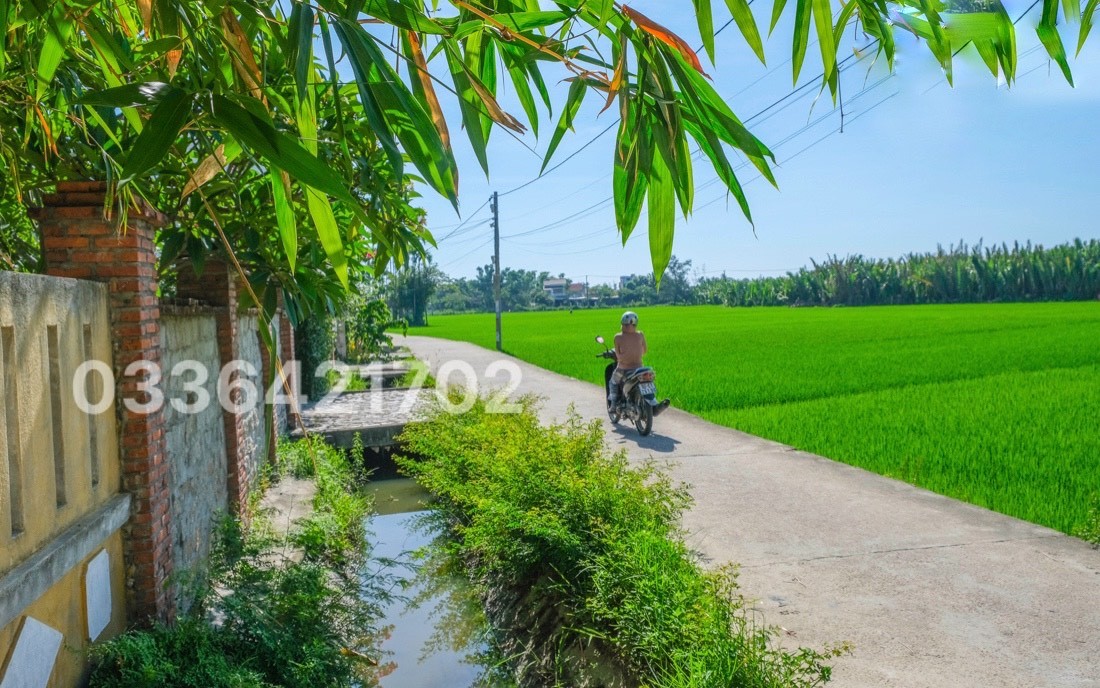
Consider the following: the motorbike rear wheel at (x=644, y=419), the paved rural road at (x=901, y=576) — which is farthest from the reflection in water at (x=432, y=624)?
the motorbike rear wheel at (x=644, y=419)

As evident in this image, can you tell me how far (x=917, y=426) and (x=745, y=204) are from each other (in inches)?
351

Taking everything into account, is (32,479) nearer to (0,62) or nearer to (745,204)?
(0,62)

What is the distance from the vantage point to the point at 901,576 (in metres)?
4.37

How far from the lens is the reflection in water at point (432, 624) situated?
4613mm

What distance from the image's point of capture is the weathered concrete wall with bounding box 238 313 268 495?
247 inches

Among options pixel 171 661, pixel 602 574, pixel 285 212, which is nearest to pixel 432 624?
pixel 602 574

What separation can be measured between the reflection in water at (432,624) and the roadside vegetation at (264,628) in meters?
0.17

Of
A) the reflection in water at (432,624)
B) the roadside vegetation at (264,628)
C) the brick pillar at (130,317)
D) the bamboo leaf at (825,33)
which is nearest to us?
the bamboo leaf at (825,33)

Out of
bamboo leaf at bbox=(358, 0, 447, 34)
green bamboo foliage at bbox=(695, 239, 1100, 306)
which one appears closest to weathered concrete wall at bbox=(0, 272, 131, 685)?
bamboo leaf at bbox=(358, 0, 447, 34)

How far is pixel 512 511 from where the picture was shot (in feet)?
15.1

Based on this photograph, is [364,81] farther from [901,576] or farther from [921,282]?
[921,282]

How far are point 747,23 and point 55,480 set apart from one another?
259 cm

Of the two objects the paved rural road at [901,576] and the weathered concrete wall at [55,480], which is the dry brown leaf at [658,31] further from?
the paved rural road at [901,576]

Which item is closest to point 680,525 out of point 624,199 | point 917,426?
point 624,199
